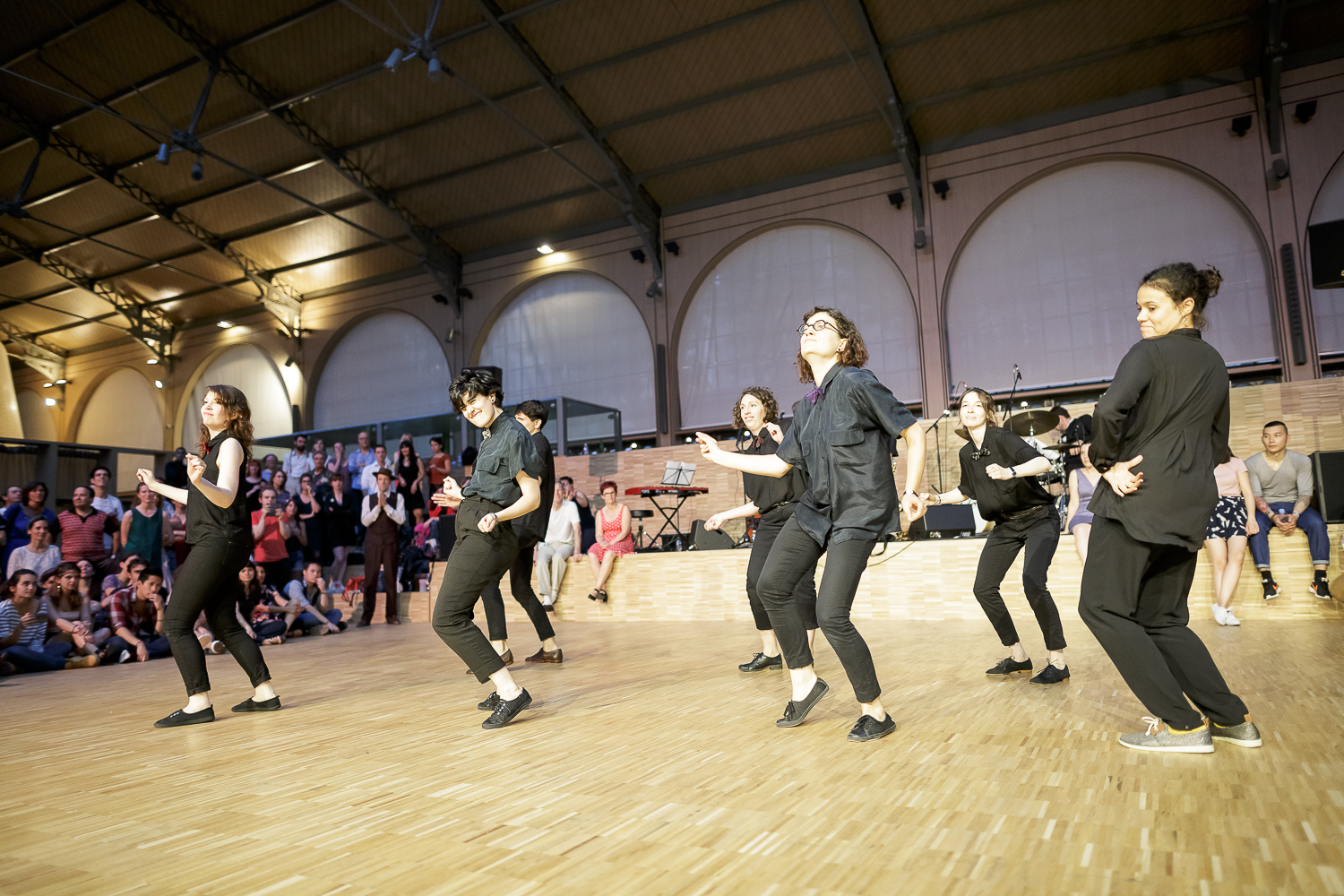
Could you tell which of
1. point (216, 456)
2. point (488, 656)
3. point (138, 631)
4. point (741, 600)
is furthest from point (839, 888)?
point (138, 631)

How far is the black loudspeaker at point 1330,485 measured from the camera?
6.66 metres

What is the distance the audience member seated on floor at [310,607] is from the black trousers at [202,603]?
4.90m

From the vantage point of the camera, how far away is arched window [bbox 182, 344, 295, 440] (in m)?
20.5

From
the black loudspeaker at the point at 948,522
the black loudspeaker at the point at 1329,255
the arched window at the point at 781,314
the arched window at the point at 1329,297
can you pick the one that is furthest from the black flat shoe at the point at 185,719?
the arched window at the point at 1329,297

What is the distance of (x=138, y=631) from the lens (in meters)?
7.07

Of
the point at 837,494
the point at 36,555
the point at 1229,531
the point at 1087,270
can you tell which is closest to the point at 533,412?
the point at 837,494

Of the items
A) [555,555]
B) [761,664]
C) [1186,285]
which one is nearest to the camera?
[1186,285]

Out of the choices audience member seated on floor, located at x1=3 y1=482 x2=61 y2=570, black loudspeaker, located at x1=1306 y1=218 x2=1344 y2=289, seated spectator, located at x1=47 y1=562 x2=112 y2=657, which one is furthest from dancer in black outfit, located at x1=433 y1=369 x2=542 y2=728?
black loudspeaker, located at x1=1306 y1=218 x2=1344 y2=289

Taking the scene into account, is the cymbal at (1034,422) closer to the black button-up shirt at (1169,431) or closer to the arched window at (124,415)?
the black button-up shirt at (1169,431)

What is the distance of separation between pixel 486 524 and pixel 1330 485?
7.28 metres

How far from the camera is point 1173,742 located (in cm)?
236

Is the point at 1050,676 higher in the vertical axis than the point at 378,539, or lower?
lower

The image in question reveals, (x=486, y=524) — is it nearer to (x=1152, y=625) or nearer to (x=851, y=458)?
(x=851, y=458)

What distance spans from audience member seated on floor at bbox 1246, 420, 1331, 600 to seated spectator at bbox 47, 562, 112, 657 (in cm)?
949
